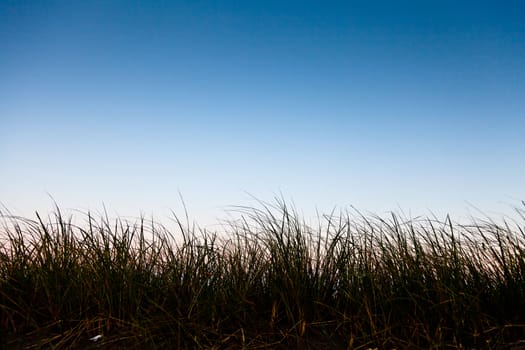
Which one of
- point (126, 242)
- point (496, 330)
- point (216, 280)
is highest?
point (126, 242)

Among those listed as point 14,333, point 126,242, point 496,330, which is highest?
point 126,242

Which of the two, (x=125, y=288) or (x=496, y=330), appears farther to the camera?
(x=125, y=288)

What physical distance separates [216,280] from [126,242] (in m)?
0.81

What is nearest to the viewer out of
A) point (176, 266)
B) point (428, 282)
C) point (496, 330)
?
point (496, 330)

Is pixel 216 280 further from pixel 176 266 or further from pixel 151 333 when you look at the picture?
pixel 151 333

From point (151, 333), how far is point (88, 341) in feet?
1.54

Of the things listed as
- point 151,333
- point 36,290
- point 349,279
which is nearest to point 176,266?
point 151,333

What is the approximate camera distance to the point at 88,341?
156 inches

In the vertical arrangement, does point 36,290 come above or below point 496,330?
above

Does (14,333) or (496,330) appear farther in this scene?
(14,333)

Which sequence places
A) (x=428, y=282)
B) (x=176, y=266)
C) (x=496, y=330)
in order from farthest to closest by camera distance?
(x=176, y=266) → (x=428, y=282) → (x=496, y=330)

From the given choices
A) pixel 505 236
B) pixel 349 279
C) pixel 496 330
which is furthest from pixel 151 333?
pixel 505 236

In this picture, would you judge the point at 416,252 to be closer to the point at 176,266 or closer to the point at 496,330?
the point at 496,330

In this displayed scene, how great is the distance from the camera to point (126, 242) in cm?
459
